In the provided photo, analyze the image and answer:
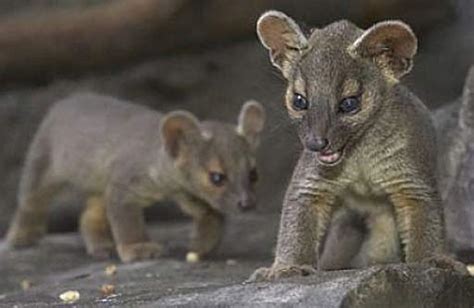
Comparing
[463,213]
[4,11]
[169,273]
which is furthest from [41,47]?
[463,213]

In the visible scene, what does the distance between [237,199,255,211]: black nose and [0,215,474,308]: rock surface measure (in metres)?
0.30

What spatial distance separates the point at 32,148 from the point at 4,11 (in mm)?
950

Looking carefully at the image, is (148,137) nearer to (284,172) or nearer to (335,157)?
(284,172)

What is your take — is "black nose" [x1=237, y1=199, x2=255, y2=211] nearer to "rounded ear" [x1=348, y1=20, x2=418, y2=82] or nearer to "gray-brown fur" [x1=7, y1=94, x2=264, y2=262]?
"gray-brown fur" [x1=7, y1=94, x2=264, y2=262]

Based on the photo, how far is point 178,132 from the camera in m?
8.81

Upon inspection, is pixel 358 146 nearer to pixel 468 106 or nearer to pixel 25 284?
pixel 468 106

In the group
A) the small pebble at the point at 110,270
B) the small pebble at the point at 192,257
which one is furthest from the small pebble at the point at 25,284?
the small pebble at the point at 192,257

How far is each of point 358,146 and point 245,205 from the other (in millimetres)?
2066

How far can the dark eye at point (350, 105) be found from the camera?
6070 millimetres

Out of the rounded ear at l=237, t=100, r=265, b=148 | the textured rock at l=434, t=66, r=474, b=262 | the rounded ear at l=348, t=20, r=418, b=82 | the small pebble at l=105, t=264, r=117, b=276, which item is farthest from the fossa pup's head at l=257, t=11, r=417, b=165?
the rounded ear at l=237, t=100, r=265, b=148

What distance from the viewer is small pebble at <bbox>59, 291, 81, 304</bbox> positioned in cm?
645

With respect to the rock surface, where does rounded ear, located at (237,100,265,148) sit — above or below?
above

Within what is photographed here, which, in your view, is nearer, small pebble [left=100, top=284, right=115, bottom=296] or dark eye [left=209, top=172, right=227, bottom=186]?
small pebble [left=100, top=284, right=115, bottom=296]

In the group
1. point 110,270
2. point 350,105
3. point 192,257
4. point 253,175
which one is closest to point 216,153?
point 253,175
